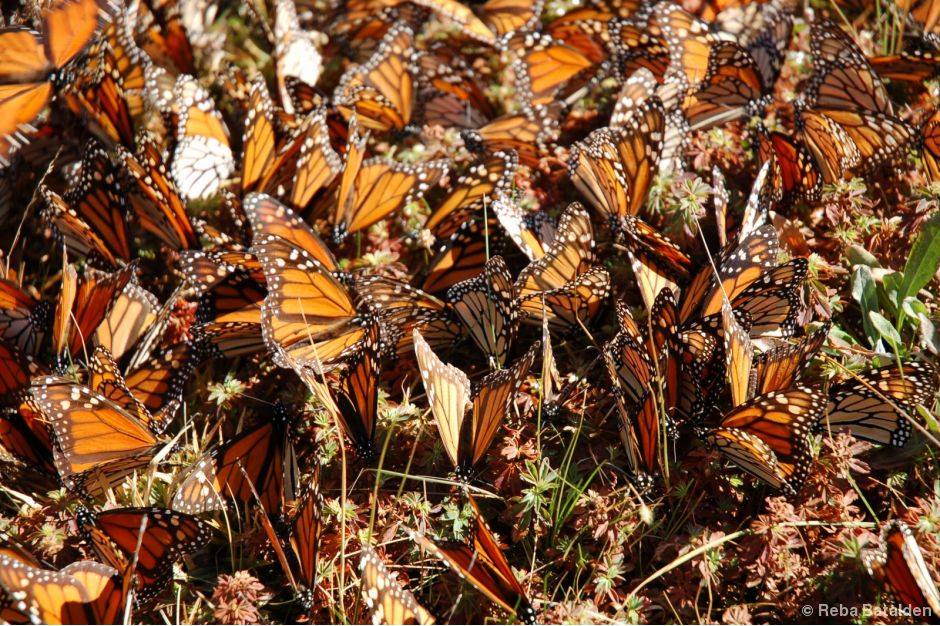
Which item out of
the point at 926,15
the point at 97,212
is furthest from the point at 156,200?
the point at 926,15

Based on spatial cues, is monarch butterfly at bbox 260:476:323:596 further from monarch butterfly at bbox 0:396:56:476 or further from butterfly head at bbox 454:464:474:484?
monarch butterfly at bbox 0:396:56:476

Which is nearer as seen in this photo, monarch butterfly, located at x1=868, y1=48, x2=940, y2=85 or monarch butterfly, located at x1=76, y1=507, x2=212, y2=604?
monarch butterfly, located at x1=76, y1=507, x2=212, y2=604

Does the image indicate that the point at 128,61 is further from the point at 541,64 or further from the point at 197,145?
the point at 541,64

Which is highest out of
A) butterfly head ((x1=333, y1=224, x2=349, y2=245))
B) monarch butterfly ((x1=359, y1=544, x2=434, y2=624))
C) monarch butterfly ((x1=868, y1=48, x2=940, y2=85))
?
monarch butterfly ((x1=868, y1=48, x2=940, y2=85))

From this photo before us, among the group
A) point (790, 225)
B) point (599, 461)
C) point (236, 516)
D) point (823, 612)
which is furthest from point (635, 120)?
point (236, 516)

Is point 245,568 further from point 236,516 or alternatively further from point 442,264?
point 442,264

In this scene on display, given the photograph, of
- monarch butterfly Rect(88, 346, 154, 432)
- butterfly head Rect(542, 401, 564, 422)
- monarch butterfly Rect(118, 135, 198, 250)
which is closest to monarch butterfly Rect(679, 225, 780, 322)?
butterfly head Rect(542, 401, 564, 422)
